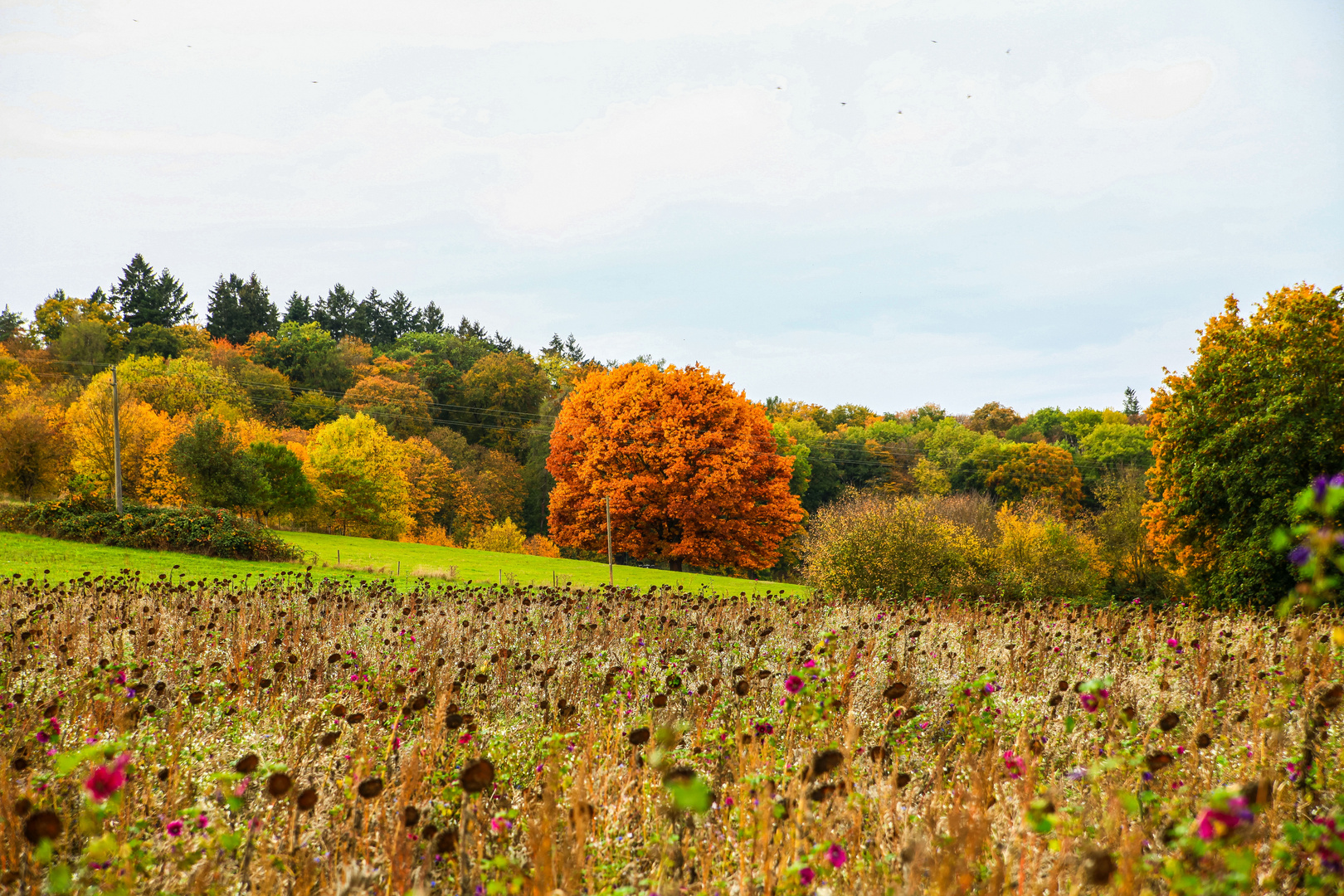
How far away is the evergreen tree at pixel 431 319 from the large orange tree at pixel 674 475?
4620 centimetres

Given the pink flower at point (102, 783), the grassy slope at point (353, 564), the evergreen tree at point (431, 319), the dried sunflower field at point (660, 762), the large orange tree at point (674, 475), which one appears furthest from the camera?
the evergreen tree at point (431, 319)

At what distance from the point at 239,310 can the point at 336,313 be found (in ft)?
36.8

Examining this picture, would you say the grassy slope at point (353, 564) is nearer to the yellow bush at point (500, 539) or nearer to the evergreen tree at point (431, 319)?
the yellow bush at point (500, 539)

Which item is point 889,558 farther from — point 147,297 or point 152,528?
point 147,297

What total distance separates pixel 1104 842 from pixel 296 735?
343cm

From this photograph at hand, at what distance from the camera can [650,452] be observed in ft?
103

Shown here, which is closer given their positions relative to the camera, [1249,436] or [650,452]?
[1249,436]

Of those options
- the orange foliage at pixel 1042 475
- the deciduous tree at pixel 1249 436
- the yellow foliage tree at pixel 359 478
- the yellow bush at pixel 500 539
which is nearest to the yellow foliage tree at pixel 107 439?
the yellow foliage tree at pixel 359 478

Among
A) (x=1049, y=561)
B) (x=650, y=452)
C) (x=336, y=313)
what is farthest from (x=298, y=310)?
(x=1049, y=561)

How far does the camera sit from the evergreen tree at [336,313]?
67.9 metres

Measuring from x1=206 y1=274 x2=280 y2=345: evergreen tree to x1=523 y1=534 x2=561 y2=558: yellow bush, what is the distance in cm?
2975

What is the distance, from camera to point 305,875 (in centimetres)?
245

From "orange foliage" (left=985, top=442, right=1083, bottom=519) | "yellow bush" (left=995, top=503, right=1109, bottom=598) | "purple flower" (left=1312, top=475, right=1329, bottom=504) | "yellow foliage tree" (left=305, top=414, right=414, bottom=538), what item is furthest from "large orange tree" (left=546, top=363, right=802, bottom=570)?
"purple flower" (left=1312, top=475, right=1329, bottom=504)

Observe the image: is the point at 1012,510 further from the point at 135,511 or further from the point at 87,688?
the point at 87,688
